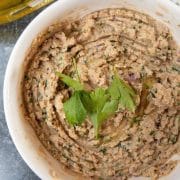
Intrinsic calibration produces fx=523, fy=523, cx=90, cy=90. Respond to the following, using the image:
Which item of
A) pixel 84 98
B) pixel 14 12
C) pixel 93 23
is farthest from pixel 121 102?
pixel 14 12

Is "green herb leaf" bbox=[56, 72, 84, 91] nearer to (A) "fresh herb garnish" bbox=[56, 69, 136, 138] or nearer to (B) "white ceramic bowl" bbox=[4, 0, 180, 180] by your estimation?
(A) "fresh herb garnish" bbox=[56, 69, 136, 138]

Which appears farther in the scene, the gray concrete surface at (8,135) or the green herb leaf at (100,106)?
the gray concrete surface at (8,135)

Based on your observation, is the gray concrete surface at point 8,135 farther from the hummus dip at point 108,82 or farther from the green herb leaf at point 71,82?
the green herb leaf at point 71,82

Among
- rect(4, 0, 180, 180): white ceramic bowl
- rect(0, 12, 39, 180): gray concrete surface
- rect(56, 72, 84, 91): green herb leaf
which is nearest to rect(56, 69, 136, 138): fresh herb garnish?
rect(56, 72, 84, 91): green herb leaf

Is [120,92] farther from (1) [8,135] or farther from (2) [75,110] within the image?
(1) [8,135]

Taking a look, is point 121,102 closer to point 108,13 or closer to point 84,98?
point 84,98

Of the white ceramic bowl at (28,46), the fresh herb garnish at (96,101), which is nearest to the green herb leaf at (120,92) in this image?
the fresh herb garnish at (96,101)

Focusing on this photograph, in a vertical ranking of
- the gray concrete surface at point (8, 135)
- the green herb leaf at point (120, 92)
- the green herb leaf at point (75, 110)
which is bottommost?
the gray concrete surface at point (8, 135)
